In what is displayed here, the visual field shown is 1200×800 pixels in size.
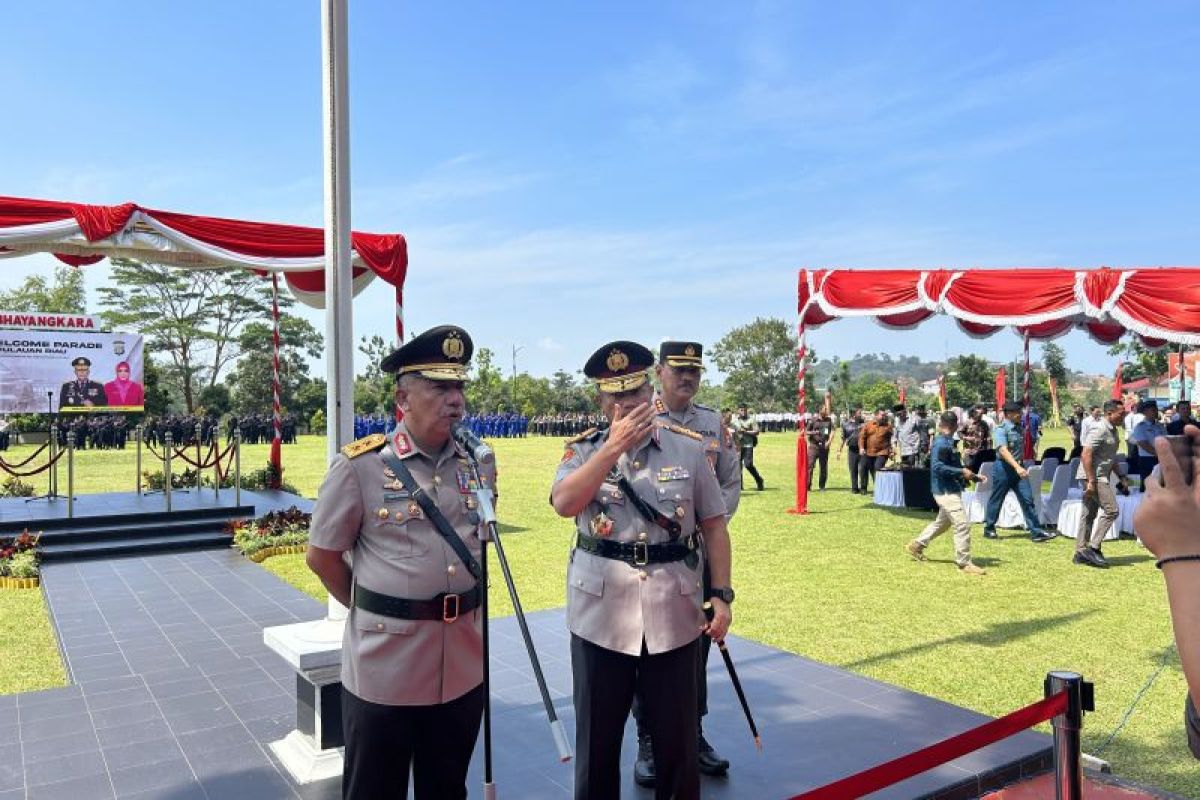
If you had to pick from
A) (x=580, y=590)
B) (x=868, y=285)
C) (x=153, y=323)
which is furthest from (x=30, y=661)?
(x=153, y=323)

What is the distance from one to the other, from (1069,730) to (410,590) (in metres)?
1.99

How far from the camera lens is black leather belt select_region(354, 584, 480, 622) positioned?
7.94ft

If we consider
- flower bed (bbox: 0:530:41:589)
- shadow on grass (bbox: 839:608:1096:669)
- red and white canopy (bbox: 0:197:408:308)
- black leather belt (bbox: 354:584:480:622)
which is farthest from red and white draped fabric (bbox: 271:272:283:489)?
black leather belt (bbox: 354:584:480:622)

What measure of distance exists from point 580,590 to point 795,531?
8373 millimetres

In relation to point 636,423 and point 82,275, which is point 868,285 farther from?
point 82,275

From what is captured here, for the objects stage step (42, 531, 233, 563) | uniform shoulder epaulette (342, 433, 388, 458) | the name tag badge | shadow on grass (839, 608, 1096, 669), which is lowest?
shadow on grass (839, 608, 1096, 669)

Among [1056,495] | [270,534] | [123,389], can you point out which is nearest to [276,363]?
[123,389]

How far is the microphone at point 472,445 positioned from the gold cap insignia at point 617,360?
0.62 m

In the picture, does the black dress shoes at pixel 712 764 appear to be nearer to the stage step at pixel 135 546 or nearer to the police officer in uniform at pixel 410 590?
the police officer in uniform at pixel 410 590

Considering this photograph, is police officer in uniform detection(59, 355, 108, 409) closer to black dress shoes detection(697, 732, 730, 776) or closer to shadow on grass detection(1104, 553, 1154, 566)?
black dress shoes detection(697, 732, 730, 776)

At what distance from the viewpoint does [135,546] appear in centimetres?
936

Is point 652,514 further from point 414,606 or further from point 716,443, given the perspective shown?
point 716,443

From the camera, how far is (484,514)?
7.43ft

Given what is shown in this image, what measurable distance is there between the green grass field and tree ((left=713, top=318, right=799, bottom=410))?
4404 cm
